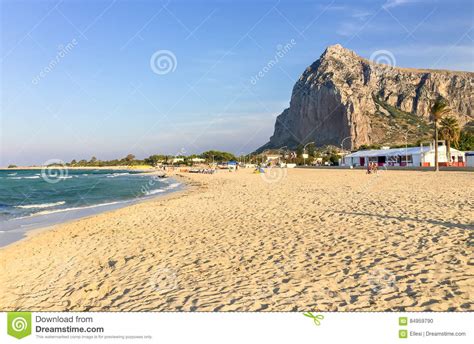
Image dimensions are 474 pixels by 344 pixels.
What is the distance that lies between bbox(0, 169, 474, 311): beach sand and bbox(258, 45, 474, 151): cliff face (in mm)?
141735

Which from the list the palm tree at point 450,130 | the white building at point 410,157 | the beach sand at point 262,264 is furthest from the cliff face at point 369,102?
the beach sand at point 262,264

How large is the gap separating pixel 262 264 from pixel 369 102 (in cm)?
17837

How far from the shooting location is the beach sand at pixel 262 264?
200 inches

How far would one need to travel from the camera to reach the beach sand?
5.08 m

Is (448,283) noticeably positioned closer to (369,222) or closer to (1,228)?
(369,222)

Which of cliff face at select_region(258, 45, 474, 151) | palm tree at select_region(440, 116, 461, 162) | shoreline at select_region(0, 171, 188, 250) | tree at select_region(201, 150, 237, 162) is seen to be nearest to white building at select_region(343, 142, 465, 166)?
palm tree at select_region(440, 116, 461, 162)

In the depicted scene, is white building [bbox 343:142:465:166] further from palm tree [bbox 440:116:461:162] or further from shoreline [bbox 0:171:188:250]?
shoreline [bbox 0:171:188:250]

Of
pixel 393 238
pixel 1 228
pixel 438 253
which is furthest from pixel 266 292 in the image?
pixel 1 228

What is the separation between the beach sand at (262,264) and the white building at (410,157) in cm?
4639

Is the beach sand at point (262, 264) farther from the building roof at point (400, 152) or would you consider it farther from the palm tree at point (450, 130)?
the building roof at point (400, 152)

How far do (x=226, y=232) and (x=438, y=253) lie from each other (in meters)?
5.34

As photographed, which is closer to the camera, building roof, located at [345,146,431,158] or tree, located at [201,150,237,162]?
building roof, located at [345,146,431,158]

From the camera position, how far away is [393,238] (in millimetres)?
8102

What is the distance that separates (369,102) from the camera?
17100cm
